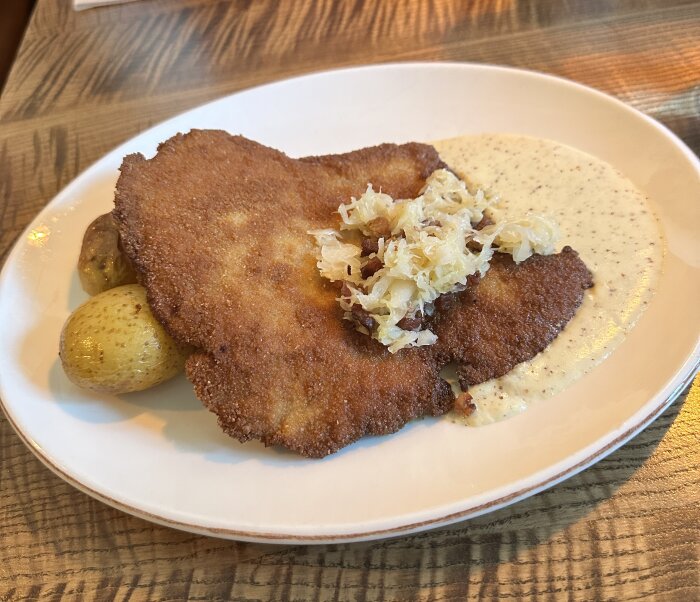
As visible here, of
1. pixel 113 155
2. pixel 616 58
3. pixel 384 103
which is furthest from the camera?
pixel 616 58

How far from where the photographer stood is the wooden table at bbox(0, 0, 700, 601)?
1.57 meters

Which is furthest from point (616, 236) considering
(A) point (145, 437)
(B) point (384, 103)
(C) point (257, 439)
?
(A) point (145, 437)

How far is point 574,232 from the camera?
7.08ft

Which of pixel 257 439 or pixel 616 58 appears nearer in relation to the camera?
pixel 257 439

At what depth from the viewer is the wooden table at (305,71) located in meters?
1.57

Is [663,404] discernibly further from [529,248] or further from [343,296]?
[343,296]

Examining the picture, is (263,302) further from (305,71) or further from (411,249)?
(305,71)

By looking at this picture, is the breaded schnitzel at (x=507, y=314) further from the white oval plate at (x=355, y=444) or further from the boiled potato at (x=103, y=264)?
the boiled potato at (x=103, y=264)

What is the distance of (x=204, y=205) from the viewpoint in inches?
81.6

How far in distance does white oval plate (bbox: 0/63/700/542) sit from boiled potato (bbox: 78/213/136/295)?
0.16 metres

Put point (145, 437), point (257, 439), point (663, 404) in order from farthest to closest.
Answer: point (145, 437), point (257, 439), point (663, 404)

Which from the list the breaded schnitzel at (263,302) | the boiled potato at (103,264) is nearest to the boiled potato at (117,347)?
the breaded schnitzel at (263,302)

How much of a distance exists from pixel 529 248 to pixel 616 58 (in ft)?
6.09

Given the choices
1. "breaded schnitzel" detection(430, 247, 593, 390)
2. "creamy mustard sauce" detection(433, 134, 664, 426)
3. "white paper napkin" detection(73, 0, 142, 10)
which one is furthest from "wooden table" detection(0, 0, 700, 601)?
"breaded schnitzel" detection(430, 247, 593, 390)
